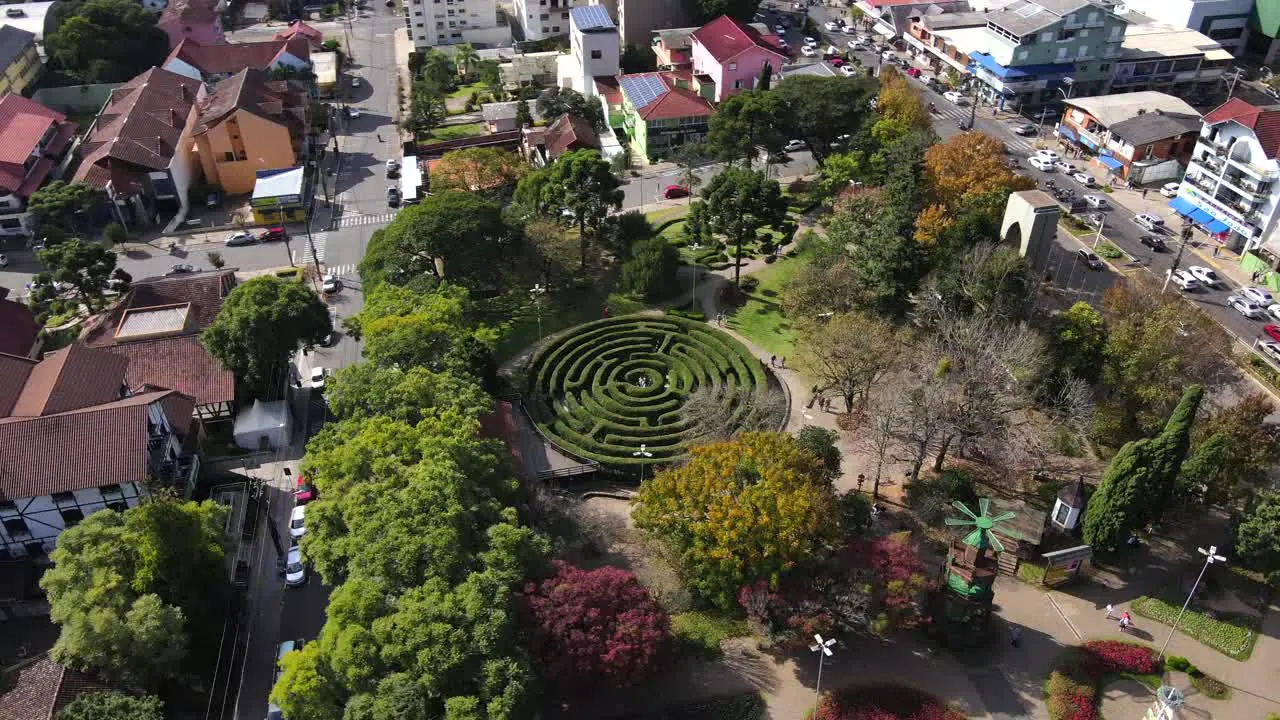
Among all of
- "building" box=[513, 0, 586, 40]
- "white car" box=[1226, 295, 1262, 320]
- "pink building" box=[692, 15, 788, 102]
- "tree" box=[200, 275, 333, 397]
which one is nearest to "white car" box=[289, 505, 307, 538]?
"tree" box=[200, 275, 333, 397]

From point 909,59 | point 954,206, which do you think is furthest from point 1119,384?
point 909,59

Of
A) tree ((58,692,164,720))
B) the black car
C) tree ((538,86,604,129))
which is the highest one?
tree ((538,86,604,129))

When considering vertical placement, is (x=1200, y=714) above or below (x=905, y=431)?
below

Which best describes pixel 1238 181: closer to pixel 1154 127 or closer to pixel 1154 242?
pixel 1154 242

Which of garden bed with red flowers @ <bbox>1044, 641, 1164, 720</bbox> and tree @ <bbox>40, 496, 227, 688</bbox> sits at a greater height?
tree @ <bbox>40, 496, 227, 688</bbox>

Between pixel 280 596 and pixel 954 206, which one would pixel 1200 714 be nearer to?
pixel 954 206

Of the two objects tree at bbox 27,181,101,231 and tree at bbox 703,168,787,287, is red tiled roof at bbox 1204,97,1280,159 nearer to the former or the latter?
tree at bbox 703,168,787,287

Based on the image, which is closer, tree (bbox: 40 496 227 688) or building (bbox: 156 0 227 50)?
tree (bbox: 40 496 227 688)

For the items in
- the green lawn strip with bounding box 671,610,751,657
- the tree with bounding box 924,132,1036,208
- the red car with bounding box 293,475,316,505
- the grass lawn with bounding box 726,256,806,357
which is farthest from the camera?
the tree with bounding box 924,132,1036,208

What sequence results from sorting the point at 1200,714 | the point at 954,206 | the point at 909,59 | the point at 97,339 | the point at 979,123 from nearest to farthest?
the point at 1200,714
the point at 97,339
the point at 954,206
the point at 979,123
the point at 909,59
